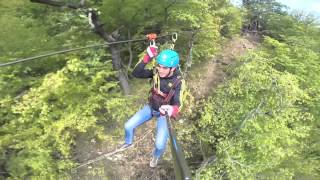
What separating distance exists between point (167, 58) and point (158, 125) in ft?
3.47

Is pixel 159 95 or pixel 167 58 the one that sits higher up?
pixel 167 58

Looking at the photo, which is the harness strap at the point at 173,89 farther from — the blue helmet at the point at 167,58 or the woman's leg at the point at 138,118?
the woman's leg at the point at 138,118

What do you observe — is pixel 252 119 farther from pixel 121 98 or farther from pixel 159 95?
pixel 159 95

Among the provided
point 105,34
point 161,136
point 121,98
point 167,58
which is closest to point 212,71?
point 105,34

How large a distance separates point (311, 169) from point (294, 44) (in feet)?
12.7

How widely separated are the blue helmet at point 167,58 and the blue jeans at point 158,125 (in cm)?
A: 84

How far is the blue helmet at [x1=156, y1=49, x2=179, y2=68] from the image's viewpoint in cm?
511

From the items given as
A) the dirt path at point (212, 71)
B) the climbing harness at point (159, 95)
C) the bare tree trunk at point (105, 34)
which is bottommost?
the dirt path at point (212, 71)

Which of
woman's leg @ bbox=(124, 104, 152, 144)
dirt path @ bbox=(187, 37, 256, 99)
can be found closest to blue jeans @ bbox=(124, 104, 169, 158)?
woman's leg @ bbox=(124, 104, 152, 144)

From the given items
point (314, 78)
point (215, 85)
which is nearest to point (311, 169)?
point (314, 78)

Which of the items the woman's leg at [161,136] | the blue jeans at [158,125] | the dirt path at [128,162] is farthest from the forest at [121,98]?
the woman's leg at [161,136]

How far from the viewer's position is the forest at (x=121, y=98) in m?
9.96

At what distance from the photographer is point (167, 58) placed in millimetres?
5121

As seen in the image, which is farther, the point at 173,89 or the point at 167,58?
the point at 173,89
